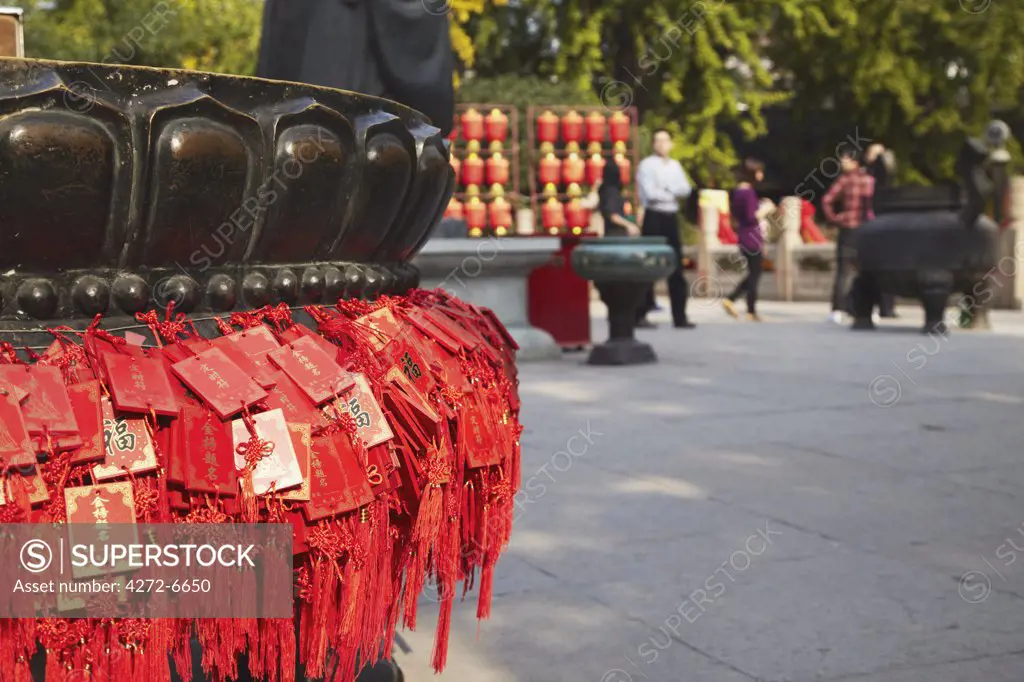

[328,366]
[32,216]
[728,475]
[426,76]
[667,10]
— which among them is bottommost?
[728,475]

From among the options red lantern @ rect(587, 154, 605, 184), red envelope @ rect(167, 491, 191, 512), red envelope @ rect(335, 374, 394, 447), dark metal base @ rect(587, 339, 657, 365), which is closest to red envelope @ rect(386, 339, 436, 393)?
red envelope @ rect(335, 374, 394, 447)

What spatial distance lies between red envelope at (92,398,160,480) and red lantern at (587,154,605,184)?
10.9m

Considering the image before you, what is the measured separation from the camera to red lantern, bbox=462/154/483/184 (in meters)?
10.8

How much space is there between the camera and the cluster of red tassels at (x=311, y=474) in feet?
3.73

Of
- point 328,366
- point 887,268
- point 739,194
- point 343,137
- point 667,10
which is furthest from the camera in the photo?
point 667,10

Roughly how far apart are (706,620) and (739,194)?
9.39 m

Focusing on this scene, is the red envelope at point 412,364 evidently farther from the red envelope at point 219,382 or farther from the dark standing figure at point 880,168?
the dark standing figure at point 880,168

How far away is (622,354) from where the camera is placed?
24.6ft

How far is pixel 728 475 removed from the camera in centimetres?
387

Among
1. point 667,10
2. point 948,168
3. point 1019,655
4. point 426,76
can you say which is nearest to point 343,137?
point 426,76

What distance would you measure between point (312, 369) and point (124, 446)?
0.76 feet

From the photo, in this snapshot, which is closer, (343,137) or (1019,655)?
(343,137)

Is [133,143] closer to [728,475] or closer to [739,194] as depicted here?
[728,475]

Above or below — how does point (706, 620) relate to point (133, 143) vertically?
below
